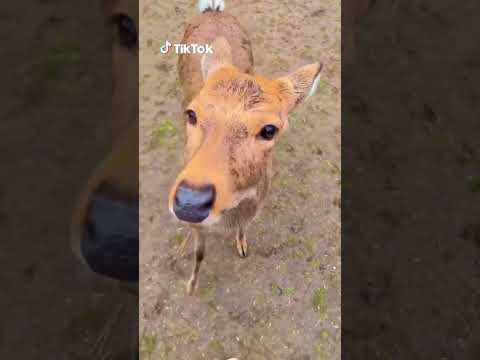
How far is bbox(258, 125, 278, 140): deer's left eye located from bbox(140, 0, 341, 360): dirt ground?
2.13 feet

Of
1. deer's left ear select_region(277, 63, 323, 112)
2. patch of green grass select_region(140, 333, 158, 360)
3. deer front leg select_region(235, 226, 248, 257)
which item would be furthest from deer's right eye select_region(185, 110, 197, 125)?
patch of green grass select_region(140, 333, 158, 360)

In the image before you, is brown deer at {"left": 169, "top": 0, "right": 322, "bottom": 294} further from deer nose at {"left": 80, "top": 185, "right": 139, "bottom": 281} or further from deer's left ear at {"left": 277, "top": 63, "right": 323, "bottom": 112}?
deer nose at {"left": 80, "top": 185, "right": 139, "bottom": 281}

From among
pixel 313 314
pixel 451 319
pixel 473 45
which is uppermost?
pixel 473 45

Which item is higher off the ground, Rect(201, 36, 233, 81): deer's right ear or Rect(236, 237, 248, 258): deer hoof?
Rect(201, 36, 233, 81): deer's right ear

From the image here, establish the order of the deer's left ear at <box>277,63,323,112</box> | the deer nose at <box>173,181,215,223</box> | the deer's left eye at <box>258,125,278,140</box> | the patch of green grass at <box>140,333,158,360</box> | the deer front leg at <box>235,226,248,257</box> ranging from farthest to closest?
the deer front leg at <box>235,226,248,257</box> < the patch of green grass at <box>140,333,158,360</box> < the deer's left ear at <box>277,63,323,112</box> < the deer's left eye at <box>258,125,278,140</box> < the deer nose at <box>173,181,215,223</box>

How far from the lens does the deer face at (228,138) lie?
1.56 m

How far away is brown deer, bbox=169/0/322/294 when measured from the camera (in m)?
1.58

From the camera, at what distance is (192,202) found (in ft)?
5.01

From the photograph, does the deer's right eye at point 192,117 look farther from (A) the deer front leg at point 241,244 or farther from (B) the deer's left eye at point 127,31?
(A) the deer front leg at point 241,244

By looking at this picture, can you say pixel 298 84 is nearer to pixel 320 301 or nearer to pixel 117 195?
pixel 117 195

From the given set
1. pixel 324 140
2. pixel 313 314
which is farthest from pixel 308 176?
pixel 313 314

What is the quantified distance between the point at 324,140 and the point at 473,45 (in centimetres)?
102

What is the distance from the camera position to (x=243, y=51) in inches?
97.5

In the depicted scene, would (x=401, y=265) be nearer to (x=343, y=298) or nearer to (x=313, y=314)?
(x=343, y=298)
